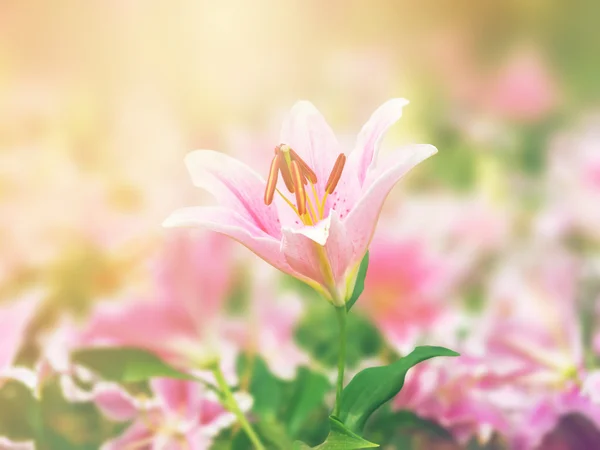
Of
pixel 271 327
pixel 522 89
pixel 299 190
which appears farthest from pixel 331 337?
pixel 522 89

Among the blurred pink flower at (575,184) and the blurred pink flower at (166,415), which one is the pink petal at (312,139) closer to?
the blurred pink flower at (166,415)

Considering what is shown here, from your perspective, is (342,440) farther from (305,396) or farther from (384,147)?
(384,147)

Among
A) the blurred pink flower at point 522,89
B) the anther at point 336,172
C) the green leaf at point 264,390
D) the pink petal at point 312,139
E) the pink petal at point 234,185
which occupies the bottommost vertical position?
the green leaf at point 264,390

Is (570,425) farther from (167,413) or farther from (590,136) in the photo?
(590,136)

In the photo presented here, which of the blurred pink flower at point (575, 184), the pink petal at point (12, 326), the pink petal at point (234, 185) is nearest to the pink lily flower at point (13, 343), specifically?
the pink petal at point (12, 326)

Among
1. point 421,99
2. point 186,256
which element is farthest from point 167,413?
point 421,99
